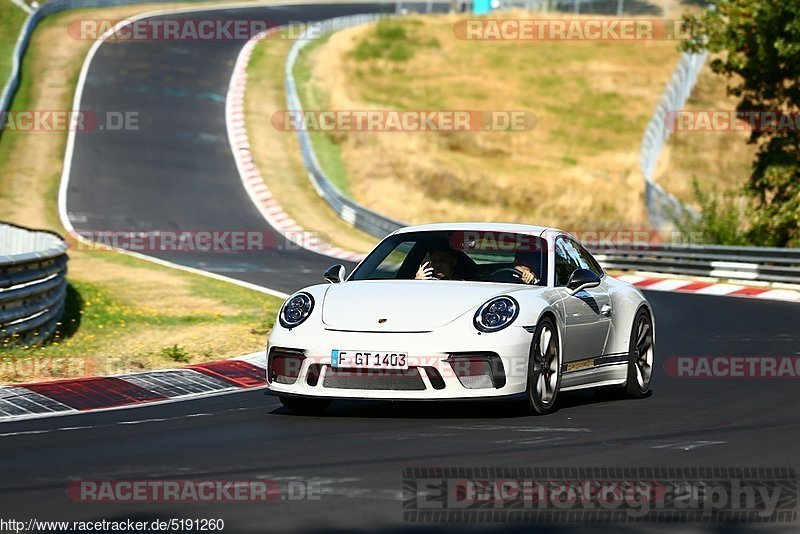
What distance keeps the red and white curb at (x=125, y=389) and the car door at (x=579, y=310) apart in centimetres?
286

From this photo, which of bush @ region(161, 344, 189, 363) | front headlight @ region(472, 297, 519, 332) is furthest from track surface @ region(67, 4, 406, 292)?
front headlight @ region(472, 297, 519, 332)

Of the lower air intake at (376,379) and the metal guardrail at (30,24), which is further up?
the lower air intake at (376,379)

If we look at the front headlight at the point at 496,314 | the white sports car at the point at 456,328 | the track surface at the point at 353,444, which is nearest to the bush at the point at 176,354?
the track surface at the point at 353,444

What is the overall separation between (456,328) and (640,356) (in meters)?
2.71

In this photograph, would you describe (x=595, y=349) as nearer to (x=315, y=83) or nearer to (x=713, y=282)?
(x=713, y=282)

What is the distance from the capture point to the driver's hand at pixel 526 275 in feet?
33.6

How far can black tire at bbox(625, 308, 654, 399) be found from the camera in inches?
438

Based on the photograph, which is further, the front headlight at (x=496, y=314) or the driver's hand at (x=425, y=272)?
the driver's hand at (x=425, y=272)

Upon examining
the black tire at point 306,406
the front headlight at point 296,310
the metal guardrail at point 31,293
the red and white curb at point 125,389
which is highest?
the front headlight at point 296,310

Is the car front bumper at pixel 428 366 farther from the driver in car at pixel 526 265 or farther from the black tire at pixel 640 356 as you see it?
the black tire at pixel 640 356

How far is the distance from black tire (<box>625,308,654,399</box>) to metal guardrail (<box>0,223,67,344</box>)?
20.0 feet

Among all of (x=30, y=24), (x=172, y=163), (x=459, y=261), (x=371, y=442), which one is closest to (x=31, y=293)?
(x=459, y=261)

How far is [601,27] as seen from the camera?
68688 millimetres

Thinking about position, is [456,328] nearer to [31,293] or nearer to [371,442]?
[371,442]
